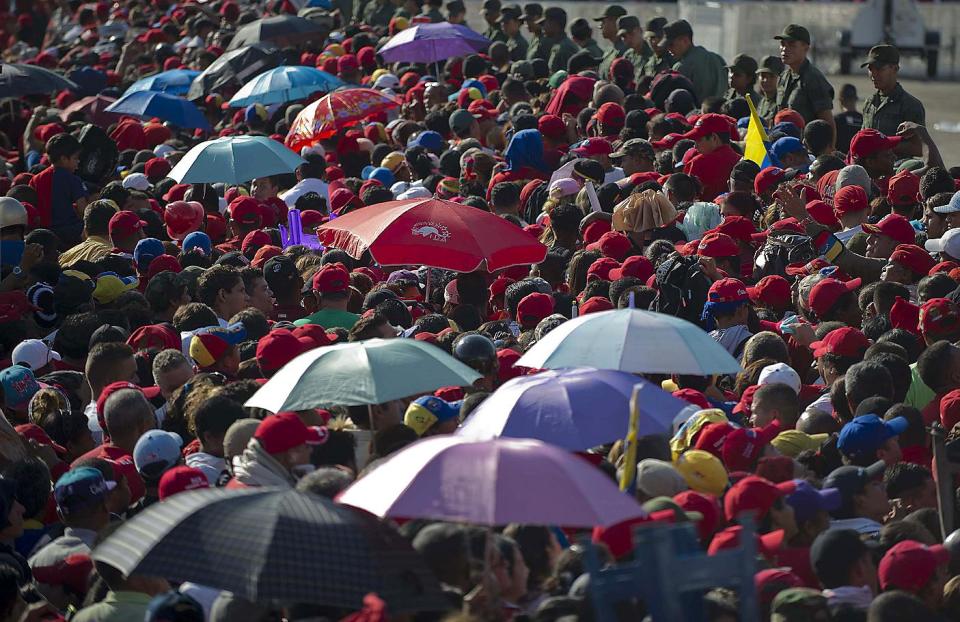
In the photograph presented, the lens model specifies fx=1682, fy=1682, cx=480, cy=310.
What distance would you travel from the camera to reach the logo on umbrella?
9.85 metres

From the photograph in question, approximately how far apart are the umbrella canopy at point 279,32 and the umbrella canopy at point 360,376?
1482 cm

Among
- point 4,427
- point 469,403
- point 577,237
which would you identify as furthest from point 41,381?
point 577,237

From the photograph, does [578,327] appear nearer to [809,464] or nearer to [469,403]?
[469,403]

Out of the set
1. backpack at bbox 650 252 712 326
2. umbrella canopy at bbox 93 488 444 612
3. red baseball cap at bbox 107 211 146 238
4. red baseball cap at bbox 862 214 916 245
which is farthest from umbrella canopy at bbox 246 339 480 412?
red baseball cap at bbox 107 211 146 238

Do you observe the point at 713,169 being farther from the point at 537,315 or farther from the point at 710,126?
the point at 537,315

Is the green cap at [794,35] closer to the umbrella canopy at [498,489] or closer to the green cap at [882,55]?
the green cap at [882,55]

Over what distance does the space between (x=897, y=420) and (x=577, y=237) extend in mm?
4319

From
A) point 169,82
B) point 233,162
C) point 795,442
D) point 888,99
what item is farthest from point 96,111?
point 795,442

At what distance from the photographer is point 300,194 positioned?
45.0 feet

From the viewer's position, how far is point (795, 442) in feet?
24.0

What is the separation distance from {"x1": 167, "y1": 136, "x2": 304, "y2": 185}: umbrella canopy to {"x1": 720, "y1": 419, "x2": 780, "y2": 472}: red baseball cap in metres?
6.97

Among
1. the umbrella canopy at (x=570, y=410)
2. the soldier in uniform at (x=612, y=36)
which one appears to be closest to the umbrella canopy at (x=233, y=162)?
the soldier in uniform at (x=612, y=36)

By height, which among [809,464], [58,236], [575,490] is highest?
[575,490]

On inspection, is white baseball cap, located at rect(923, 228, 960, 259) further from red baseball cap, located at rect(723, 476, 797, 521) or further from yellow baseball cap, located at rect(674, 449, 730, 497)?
red baseball cap, located at rect(723, 476, 797, 521)
